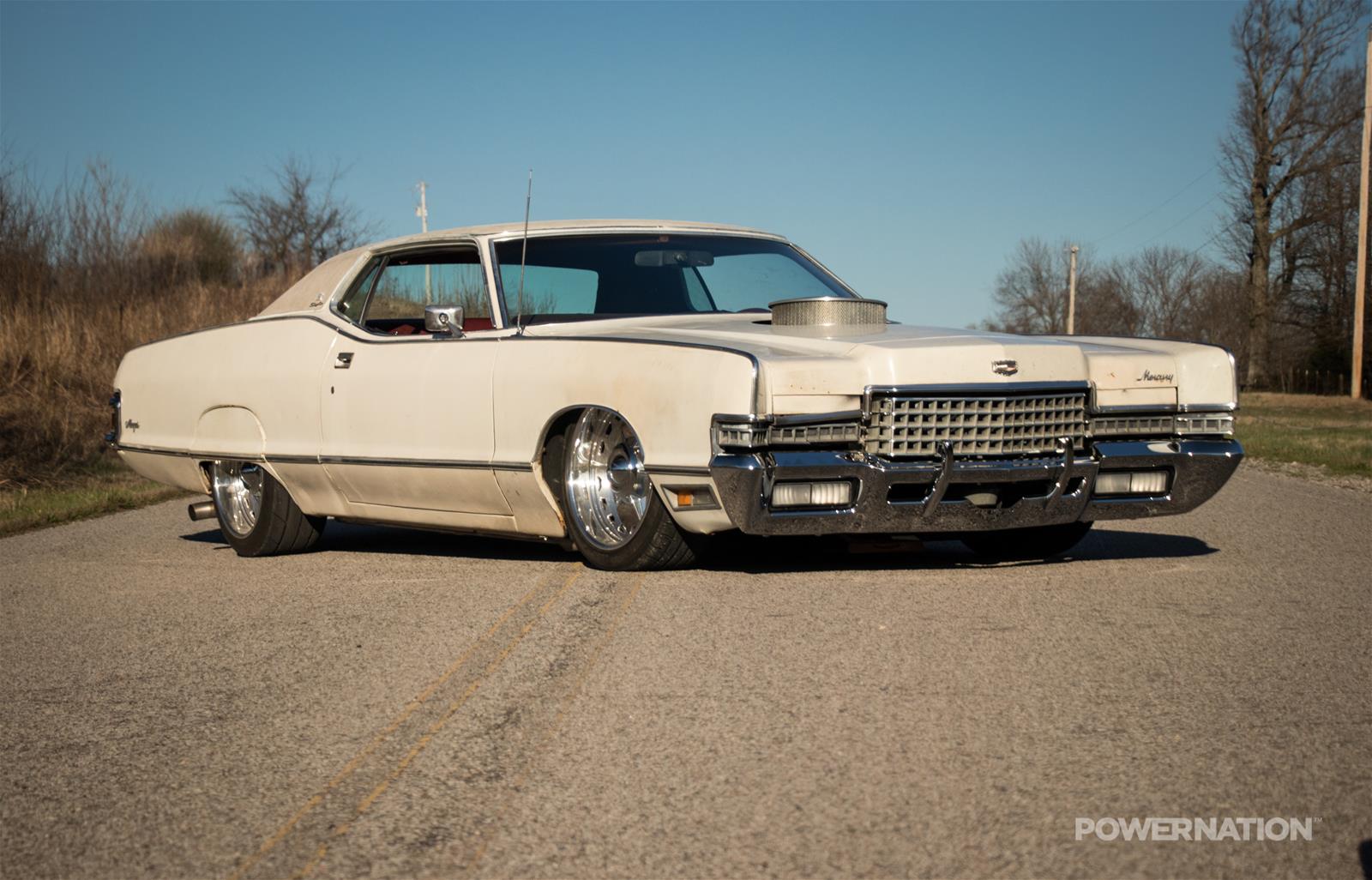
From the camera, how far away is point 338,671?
4.40 metres

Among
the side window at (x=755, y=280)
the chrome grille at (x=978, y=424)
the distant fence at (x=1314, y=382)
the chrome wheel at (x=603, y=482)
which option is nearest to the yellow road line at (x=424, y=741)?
the chrome wheel at (x=603, y=482)

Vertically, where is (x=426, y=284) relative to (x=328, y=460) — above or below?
above

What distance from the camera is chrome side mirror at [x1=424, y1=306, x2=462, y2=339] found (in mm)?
6430

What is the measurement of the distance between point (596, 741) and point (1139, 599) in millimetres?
2521

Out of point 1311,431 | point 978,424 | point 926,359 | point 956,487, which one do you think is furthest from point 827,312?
point 1311,431

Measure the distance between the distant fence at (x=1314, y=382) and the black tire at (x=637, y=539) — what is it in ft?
126

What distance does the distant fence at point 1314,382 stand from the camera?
139 feet

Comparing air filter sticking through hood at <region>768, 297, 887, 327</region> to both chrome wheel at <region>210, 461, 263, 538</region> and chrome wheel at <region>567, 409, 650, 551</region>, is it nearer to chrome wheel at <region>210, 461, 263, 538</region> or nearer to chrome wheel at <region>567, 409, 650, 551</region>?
chrome wheel at <region>567, 409, 650, 551</region>

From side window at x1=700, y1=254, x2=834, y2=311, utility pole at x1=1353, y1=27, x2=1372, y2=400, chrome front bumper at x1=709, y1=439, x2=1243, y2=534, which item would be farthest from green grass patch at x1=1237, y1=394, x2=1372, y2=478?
chrome front bumper at x1=709, y1=439, x2=1243, y2=534

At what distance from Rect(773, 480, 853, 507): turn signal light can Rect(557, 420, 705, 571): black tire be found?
1.94 ft

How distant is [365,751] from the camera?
138 inches

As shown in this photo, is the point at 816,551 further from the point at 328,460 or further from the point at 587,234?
the point at 328,460

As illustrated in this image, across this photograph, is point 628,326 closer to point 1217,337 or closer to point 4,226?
point 4,226

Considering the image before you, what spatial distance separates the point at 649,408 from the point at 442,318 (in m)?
1.36
